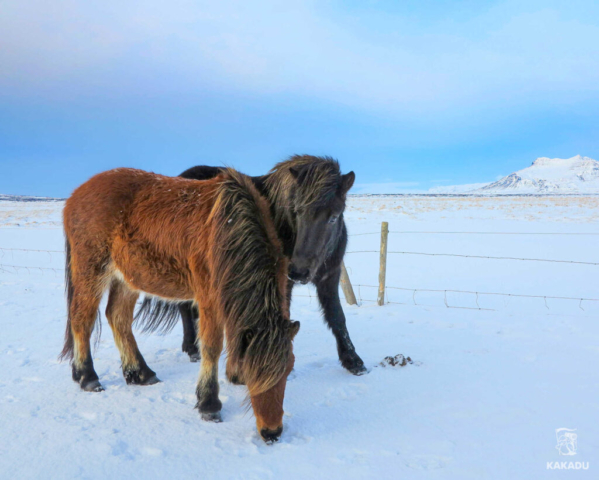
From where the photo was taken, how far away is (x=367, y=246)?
1405 centimetres

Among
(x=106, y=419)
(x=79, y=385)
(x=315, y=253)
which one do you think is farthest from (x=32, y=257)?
(x=315, y=253)

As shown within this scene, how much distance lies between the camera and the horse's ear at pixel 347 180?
10.7 feet

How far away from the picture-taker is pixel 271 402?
2.47 meters

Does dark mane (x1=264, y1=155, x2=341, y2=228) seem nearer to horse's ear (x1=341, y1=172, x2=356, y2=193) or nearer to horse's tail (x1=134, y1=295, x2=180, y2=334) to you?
horse's ear (x1=341, y1=172, x2=356, y2=193)

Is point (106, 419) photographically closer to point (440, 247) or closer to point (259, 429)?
point (259, 429)

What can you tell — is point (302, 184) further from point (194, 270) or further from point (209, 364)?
point (209, 364)

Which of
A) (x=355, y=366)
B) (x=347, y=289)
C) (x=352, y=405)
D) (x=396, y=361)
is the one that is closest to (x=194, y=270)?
(x=352, y=405)

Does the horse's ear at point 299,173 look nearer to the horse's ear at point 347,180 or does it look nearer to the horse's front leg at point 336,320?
the horse's ear at point 347,180

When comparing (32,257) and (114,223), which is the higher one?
(114,223)

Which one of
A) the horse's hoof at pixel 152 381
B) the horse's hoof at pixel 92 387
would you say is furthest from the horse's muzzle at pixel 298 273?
the horse's hoof at pixel 92 387

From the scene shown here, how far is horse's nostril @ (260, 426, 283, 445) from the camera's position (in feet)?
8.27

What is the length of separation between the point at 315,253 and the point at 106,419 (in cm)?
208

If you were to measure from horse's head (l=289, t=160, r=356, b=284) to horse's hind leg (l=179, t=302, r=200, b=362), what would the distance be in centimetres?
192

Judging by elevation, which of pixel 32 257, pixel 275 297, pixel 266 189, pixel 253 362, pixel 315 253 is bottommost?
pixel 32 257
